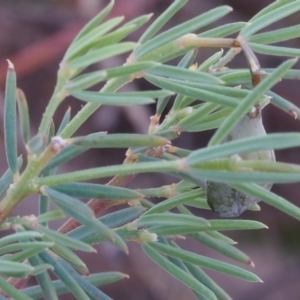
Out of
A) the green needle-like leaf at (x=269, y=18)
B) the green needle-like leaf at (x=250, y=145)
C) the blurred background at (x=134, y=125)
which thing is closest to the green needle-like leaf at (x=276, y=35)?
the green needle-like leaf at (x=269, y=18)

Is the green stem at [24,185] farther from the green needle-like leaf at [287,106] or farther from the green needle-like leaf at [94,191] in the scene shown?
the green needle-like leaf at [287,106]

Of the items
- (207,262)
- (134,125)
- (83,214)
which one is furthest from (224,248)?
(134,125)

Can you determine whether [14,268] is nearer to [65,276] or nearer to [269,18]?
[65,276]

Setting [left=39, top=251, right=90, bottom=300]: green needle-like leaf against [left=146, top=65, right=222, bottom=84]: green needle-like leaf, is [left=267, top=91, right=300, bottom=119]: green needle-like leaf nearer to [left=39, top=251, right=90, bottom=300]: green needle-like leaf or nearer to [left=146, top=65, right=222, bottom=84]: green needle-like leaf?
[left=146, top=65, right=222, bottom=84]: green needle-like leaf

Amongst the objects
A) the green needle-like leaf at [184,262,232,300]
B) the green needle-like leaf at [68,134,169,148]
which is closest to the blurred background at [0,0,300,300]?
the green needle-like leaf at [184,262,232,300]

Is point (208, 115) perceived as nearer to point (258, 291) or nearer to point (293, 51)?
point (293, 51)

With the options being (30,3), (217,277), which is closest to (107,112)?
(30,3)
